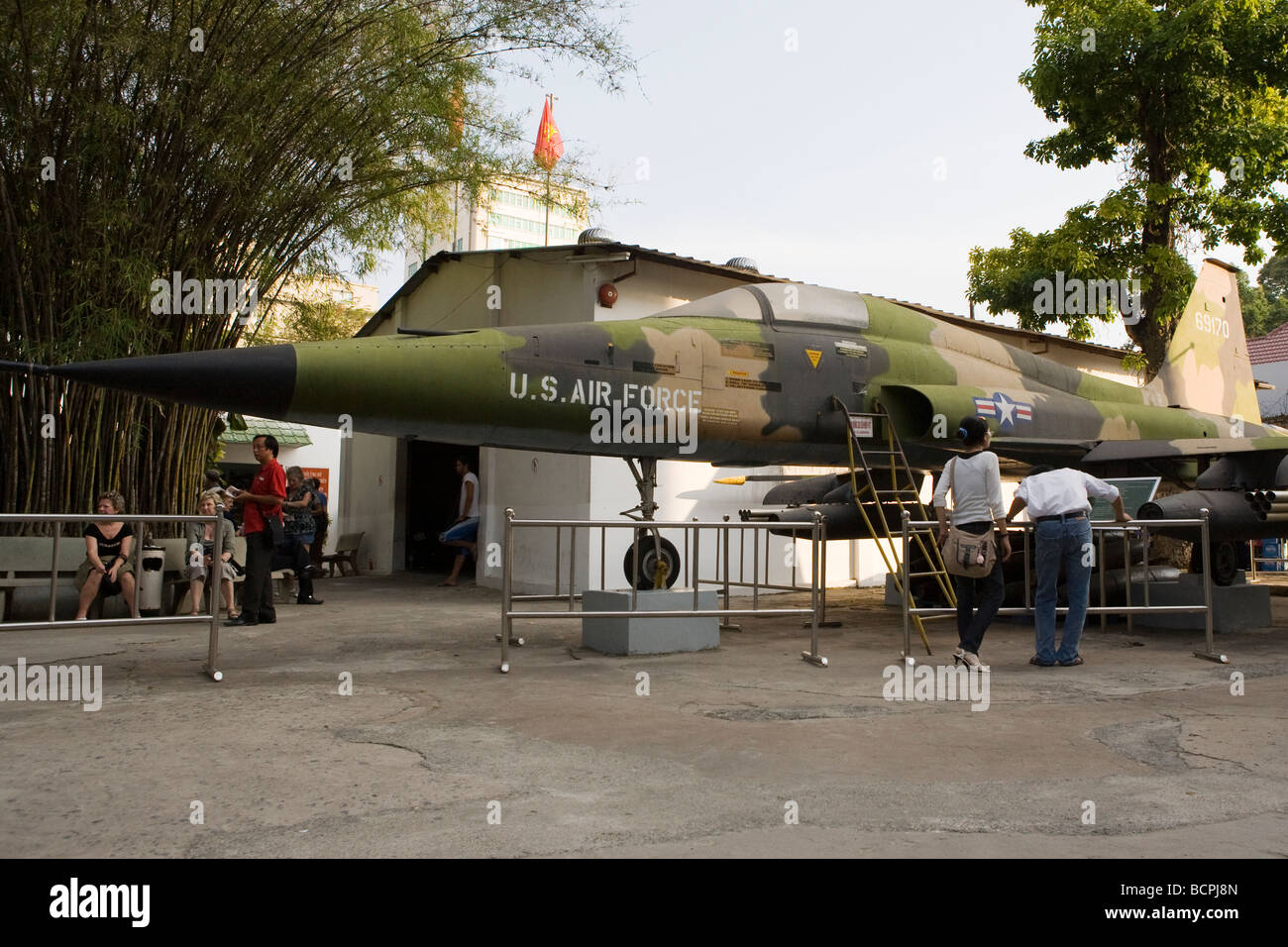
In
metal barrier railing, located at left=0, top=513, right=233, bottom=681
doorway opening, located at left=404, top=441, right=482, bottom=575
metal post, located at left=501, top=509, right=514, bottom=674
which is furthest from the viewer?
doorway opening, located at left=404, top=441, right=482, bottom=575

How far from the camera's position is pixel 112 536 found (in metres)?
8.37

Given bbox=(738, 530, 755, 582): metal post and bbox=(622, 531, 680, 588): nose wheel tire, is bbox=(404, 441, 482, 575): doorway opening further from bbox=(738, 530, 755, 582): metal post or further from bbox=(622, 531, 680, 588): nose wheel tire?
bbox=(622, 531, 680, 588): nose wheel tire

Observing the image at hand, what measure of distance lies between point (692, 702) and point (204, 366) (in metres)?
3.68

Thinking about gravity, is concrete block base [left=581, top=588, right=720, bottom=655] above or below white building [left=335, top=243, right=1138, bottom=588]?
below

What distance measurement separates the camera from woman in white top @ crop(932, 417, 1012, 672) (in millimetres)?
6570

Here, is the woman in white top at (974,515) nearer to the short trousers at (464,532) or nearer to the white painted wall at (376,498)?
the short trousers at (464,532)

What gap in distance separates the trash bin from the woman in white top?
7.53 m

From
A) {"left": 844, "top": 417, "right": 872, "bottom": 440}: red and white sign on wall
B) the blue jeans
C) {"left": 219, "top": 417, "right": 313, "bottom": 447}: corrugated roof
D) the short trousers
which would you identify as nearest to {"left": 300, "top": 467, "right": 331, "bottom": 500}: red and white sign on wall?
{"left": 219, "top": 417, "right": 313, "bottom": 447}: corrugated roof

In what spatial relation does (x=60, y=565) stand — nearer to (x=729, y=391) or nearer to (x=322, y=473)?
(x=729, y=391)

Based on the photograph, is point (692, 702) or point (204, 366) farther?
point (204, 366)

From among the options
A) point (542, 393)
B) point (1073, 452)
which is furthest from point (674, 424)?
point (1073, 452)

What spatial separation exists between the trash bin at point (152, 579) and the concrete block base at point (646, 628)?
478cm
